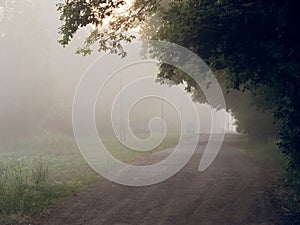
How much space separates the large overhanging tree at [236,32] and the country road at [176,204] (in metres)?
2.26

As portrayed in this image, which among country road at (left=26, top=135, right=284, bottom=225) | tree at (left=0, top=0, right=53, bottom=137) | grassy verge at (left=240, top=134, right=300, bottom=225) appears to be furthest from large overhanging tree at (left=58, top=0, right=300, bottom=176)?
tree at (left=0, top=0, right=53, bottom=137)

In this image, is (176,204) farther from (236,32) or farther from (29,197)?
(236,32)

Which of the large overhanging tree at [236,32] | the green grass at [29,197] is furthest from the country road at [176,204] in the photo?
the large overhanging tree at [236,32]

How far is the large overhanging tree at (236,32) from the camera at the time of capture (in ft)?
35.0

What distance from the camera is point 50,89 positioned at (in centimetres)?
5016

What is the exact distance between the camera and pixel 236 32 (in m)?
11.6

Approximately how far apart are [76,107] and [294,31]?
5520 centimetres

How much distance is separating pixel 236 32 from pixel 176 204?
518cm

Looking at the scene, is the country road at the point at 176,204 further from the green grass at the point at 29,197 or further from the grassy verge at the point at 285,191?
the green grass at the point at 29,197

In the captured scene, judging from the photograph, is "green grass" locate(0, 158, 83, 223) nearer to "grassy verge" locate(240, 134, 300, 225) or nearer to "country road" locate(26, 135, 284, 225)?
"country road" locate(26, 135, 284, 225)

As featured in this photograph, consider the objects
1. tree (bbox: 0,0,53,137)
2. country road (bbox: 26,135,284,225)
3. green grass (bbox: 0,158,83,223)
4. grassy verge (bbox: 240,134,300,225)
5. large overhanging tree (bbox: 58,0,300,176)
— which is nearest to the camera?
country road (bbox: 26,135,284,225)

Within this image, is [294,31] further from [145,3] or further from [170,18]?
[145,3]

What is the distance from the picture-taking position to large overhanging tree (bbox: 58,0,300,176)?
1068cm

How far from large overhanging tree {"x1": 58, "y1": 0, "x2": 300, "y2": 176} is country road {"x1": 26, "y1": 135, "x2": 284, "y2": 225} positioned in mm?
2256
